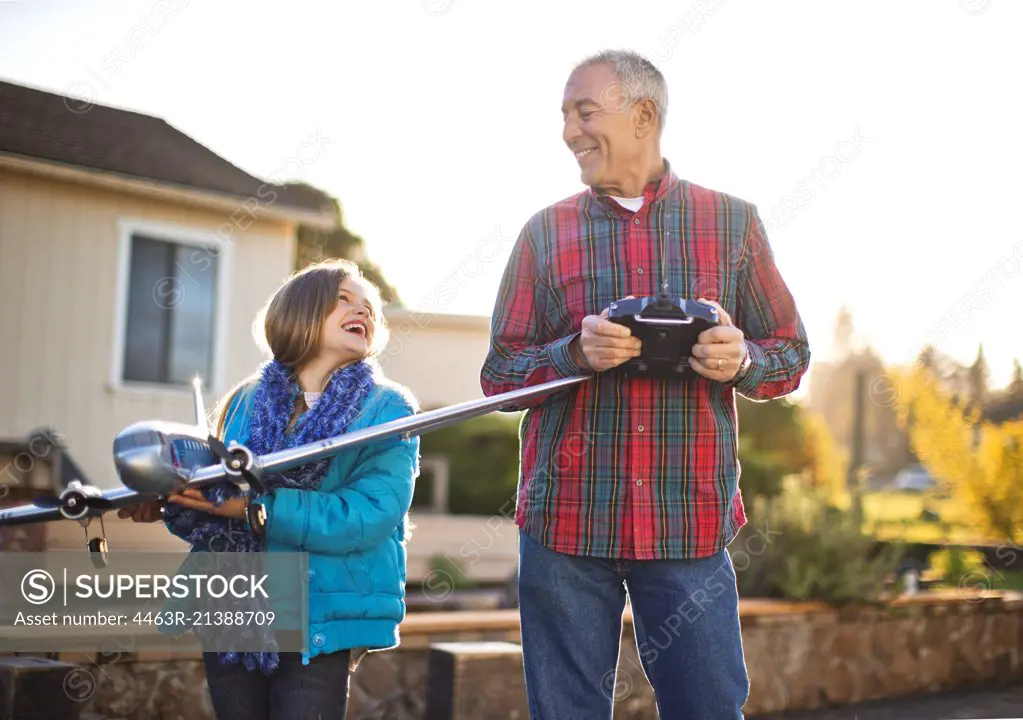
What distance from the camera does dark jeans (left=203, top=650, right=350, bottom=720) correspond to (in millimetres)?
2297

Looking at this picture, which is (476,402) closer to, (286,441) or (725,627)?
(286,441)

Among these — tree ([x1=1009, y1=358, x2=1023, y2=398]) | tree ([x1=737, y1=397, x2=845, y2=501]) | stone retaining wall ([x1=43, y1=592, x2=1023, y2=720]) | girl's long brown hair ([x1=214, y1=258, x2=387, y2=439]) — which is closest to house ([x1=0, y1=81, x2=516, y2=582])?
stone retaining wall ([x1=43, y1=592, x2=1023, y2=720])

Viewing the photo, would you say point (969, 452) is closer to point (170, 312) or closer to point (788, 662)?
point (788, 662)

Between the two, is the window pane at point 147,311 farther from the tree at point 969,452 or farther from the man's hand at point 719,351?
→ the man's hand at point 719,351

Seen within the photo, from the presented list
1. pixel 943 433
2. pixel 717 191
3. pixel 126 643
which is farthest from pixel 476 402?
pixel 943 433

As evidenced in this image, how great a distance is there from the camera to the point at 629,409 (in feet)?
7.68

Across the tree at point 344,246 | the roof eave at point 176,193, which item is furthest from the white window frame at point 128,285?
the tree at point 344,246

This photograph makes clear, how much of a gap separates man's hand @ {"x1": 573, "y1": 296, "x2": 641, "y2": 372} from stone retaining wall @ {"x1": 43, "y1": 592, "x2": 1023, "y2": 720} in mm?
2515

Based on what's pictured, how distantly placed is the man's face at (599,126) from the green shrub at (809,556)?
4094 mm

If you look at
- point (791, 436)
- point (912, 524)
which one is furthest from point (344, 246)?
point (912, 524)

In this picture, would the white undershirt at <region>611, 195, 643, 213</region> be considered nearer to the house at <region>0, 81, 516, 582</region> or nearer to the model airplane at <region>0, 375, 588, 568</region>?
the model airplane at <region>0, 375, 588, 568</region>

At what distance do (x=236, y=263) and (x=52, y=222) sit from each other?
5.64 ft

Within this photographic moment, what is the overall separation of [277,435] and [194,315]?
26.8ft

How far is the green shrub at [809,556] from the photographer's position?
19.5 feet
